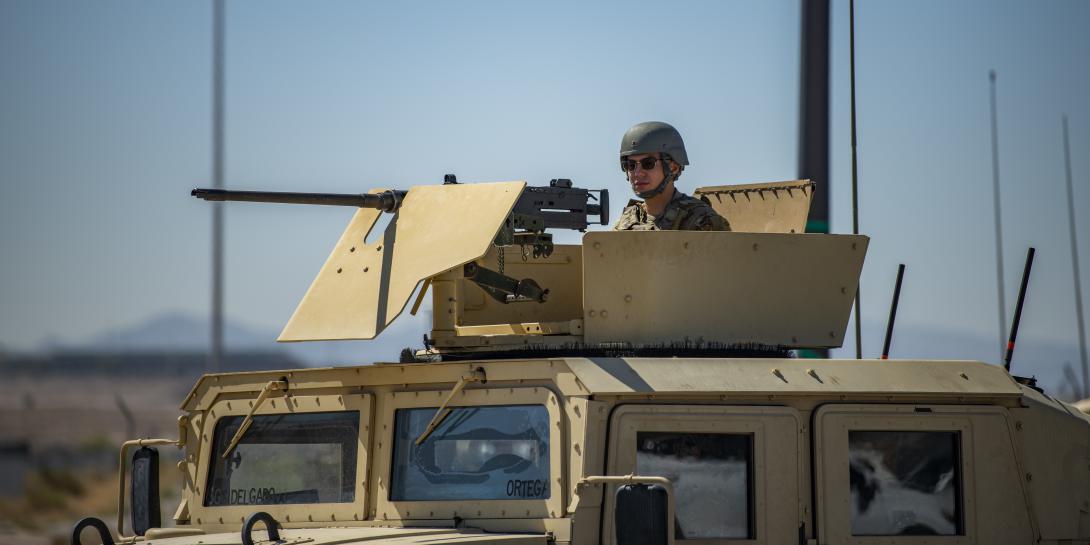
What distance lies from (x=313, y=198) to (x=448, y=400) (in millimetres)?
1506

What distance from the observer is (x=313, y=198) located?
8047 mm

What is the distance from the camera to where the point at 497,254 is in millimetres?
8539

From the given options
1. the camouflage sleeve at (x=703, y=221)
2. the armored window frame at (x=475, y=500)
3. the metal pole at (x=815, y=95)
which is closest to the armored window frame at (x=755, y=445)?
the armored window frame at (x=475, y=500)

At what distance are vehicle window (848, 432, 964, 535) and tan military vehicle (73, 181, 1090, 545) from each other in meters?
0.01

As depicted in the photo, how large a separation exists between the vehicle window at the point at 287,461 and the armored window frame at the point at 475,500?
22 cm

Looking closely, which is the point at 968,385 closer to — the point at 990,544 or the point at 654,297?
the point at 990,544

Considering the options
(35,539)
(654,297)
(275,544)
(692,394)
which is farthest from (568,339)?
(35,539)

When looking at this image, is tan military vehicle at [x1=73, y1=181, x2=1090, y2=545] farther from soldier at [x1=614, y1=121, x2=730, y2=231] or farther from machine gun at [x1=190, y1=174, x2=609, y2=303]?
soldier at [x1=614, y1=121, x2=730, y2=231]

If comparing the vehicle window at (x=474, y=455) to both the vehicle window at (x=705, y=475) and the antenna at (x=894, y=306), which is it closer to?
the vehicle window at (x=705, y=475)

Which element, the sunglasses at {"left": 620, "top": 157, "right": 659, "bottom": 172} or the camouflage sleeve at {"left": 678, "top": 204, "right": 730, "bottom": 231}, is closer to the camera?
the camouflage sleeve at {"left": 678, "top": 204, "right": 730, "bottom": 231}

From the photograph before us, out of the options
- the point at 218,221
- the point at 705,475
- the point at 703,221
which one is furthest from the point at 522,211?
the point at 218,221

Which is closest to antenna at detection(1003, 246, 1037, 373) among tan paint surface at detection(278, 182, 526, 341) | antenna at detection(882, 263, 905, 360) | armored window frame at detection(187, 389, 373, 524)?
antenna at detection(882, 263, 905, 360)

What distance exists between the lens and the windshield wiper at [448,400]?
715 centimetres

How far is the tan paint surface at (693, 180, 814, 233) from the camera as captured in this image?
29.3 ft
